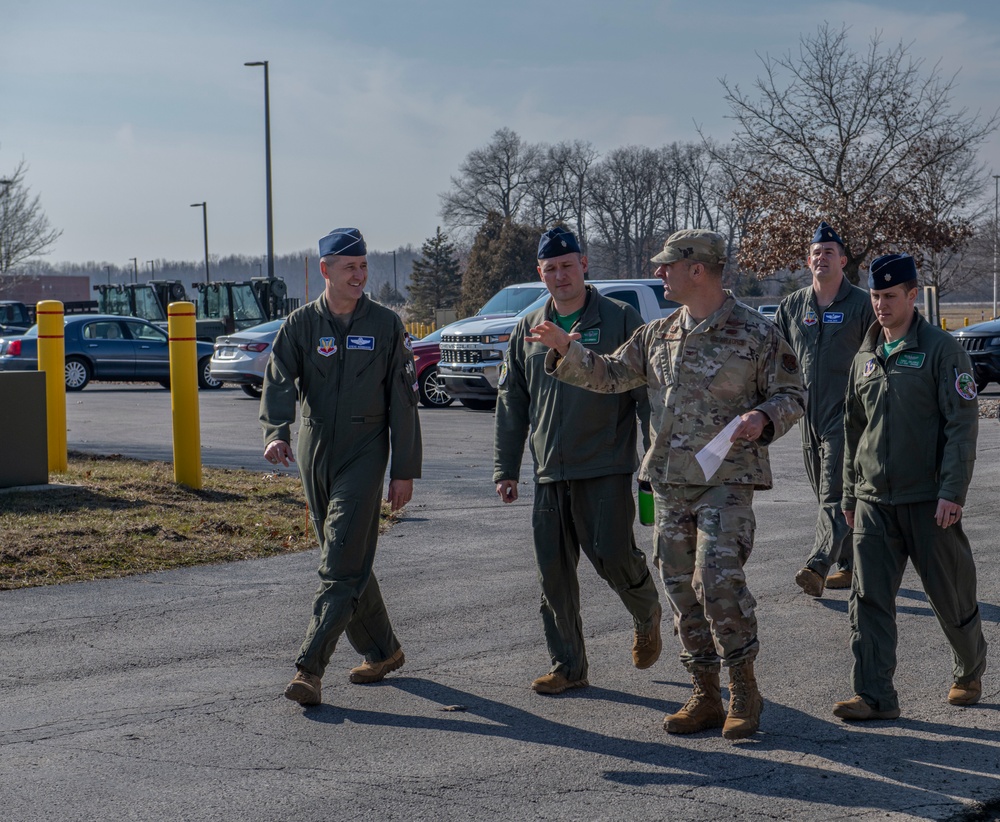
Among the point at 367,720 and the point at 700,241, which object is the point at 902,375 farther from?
the point at 367,720

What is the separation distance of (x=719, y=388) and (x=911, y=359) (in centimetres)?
90

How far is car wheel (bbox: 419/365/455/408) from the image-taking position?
21750mm

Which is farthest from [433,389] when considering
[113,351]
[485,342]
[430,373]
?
[113,351]

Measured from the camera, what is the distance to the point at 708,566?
4762 mm

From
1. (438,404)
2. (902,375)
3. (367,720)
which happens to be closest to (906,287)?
(902,375)

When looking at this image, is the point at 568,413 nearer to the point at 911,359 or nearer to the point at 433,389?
the point at 911,359

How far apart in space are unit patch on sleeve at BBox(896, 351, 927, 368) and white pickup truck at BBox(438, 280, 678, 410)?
552 inches

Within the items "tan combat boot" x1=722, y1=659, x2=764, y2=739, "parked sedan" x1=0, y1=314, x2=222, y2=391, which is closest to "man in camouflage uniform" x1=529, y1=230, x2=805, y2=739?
"tan combat boot" x1=722, y1=659, x2=764, y2=739

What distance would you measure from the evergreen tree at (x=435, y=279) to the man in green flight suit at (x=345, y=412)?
261 feet

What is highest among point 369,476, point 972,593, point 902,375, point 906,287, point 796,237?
point 796,237

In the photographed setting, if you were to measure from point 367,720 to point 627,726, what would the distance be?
3.43ft

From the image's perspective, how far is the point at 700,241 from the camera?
16.0ft

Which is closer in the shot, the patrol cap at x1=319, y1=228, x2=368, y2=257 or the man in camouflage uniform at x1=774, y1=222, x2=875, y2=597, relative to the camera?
the patrol cap at x1=319, y1=228, x2=368, y2=257

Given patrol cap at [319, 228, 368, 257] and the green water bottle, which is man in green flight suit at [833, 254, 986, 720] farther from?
patrol cap at [319, 228, 368, 257]
